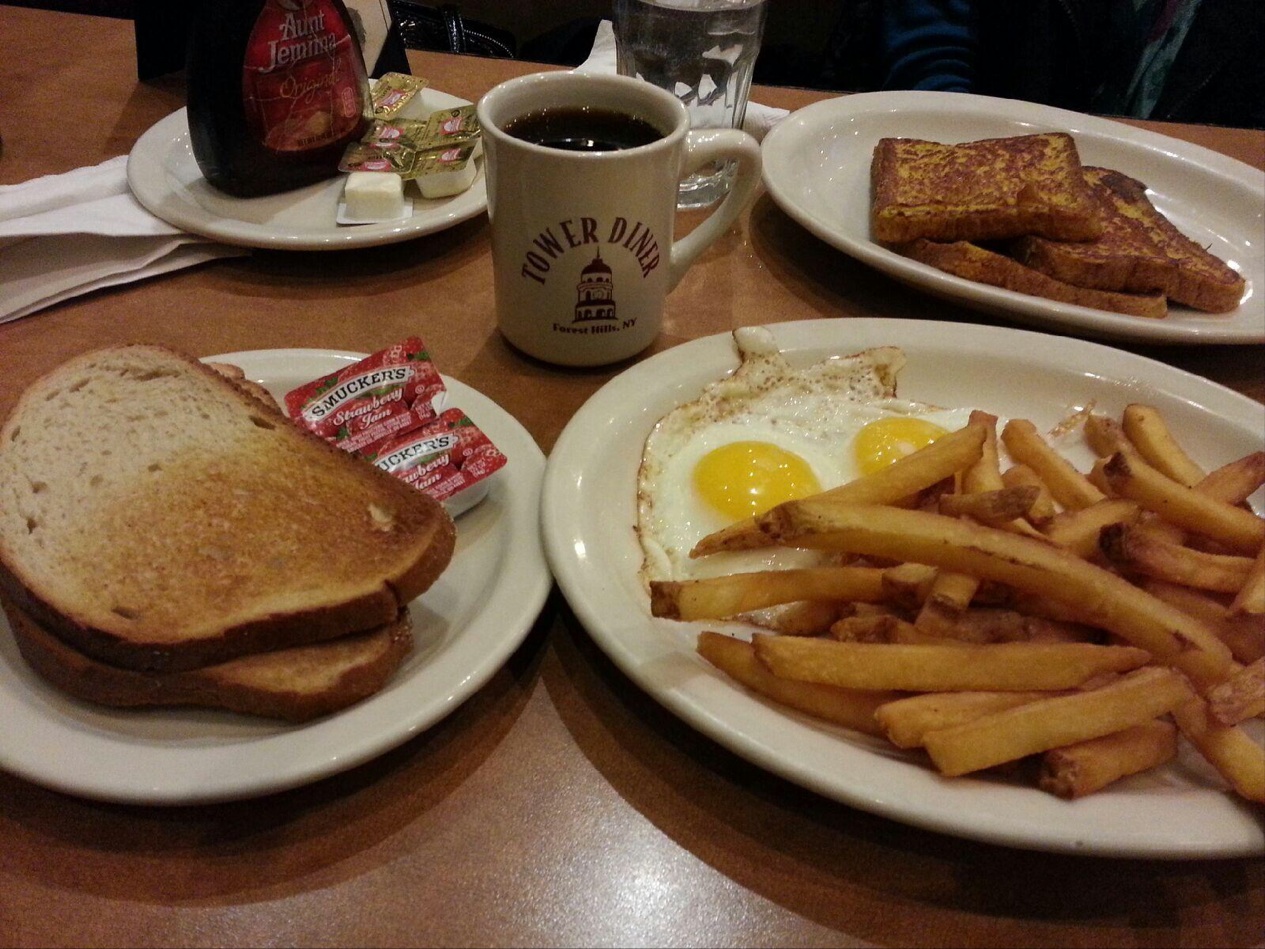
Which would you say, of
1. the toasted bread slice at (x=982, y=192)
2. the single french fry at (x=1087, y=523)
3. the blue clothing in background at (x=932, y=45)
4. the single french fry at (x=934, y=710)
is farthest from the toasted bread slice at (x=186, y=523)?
the blue clothing in background at (x=932, y=45)

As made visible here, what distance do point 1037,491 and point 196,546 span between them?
41.4 inches

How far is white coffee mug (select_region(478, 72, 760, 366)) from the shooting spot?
1.27 meters

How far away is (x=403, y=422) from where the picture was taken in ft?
4.03

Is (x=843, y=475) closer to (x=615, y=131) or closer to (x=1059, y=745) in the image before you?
(x=1059, y=745)

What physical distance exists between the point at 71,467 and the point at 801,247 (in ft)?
5.04

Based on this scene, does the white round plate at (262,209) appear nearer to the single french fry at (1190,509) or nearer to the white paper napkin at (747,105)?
the white paper napkin at (747,105)

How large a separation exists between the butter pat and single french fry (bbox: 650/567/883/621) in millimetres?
1221

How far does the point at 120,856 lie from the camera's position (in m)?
0.85

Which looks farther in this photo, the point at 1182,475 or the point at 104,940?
the point at 1182,475

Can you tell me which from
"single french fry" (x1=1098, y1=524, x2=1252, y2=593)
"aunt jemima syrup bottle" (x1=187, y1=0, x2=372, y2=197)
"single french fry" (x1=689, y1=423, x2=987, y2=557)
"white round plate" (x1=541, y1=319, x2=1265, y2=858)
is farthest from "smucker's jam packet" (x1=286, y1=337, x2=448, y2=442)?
"single french fry" (x1=1098, y1=524, x2=1252, y2=593)

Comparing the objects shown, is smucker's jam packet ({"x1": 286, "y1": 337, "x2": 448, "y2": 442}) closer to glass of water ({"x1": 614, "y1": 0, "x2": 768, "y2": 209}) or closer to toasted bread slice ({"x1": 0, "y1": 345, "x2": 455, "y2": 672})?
toasted bread slice ({"x1": 0, "y1": 345, "x2": 455, "y2": 672})

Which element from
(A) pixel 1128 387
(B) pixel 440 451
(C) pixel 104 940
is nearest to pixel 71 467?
(B) pixel 440 451

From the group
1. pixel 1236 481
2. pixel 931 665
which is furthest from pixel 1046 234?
pixel 931 665

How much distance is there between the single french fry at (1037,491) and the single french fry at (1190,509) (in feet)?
0.34
